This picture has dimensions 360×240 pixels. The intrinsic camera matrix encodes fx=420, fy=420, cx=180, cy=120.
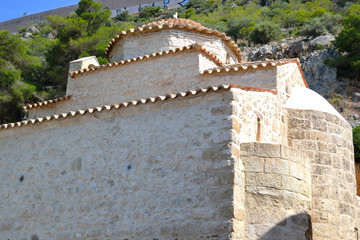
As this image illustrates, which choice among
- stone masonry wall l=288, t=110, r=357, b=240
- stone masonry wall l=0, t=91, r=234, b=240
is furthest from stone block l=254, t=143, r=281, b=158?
stone masonry wall l=288, t=110, r=357, b=240

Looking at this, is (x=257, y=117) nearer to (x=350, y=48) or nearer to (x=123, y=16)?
(x=350, y=48)

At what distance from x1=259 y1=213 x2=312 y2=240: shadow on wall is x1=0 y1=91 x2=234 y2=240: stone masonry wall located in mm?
776

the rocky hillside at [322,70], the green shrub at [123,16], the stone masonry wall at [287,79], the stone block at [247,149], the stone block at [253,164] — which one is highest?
the green shrub at [123,16]

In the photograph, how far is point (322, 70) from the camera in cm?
2539

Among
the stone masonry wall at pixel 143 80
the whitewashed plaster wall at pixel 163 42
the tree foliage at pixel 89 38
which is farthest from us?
the tree foliage at pixel 89 38

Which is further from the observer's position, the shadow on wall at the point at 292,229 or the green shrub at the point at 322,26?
the green shrub at the point at 322,26

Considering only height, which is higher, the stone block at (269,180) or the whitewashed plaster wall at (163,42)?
the whitewashed plaster wall at (163,42)

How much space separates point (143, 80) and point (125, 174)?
3597mm

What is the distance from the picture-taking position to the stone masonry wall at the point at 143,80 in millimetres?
9656

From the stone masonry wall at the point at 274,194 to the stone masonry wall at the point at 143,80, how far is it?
8.81ft

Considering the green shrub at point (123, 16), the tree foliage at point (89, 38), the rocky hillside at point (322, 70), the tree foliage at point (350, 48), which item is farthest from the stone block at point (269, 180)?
the green shrub at point (123, 16)

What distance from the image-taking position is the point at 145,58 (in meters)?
10.2

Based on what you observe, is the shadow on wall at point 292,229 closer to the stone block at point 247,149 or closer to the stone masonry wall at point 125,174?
the stone masonry wall at point 125,174

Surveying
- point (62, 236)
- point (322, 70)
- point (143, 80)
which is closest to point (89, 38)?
point (143, 80)
